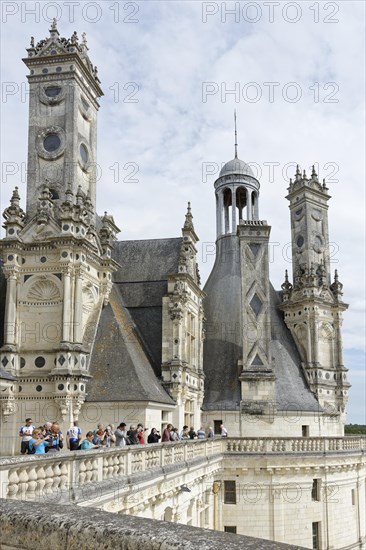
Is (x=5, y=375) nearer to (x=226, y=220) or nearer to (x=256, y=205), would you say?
(x=226, y=220)

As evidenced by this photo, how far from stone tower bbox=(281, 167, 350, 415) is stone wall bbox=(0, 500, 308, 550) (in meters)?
38.5

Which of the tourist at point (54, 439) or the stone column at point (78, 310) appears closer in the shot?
the tourist at point (54, 439)

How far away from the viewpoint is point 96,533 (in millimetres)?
2986

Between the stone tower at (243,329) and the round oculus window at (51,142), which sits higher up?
the round oculus window at (51,142)

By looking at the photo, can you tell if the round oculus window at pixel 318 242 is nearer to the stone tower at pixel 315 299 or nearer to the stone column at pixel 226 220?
the stone tower at pixel 315 299

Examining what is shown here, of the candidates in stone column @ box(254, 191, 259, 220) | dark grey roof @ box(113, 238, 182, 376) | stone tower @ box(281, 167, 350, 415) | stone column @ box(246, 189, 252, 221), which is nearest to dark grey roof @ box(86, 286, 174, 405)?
dark grey roof @ box(113, 238, 182, 376)

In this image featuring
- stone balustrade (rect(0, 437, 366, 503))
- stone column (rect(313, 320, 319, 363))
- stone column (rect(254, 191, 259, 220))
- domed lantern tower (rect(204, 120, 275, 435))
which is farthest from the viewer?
stone column (rect(254, 191, 259, 220))

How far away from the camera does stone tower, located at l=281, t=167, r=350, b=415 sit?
4097cm

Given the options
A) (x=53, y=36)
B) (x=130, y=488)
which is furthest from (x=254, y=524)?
(x=53, y=36)

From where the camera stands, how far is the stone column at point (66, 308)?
83.1 feet

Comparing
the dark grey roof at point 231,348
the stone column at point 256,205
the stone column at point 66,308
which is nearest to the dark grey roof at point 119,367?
the stone column at point 66,308

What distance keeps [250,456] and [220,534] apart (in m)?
28.6

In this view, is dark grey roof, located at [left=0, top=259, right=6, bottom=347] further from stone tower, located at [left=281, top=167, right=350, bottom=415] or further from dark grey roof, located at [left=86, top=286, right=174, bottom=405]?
stone tower, located at [left=281, top=167, right=350, bottom=415]

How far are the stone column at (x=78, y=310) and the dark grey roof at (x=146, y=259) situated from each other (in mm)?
8184
